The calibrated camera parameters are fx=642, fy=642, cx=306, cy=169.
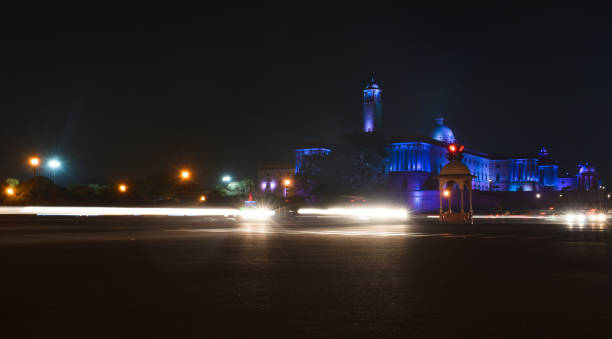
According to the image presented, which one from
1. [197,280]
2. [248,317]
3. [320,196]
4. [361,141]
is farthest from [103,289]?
[361,141]

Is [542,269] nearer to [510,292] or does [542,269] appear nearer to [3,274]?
[510,292]

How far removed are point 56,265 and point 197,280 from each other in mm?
3899

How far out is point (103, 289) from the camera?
9453mm

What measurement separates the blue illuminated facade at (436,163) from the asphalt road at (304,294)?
116 m

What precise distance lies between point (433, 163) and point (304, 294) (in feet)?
462

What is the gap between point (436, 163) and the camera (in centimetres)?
14875

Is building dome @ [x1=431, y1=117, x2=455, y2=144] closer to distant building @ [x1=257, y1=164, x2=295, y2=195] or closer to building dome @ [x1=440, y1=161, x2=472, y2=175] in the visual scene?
distant building @ [x1=257, y1=164, x2=295, y2=195]

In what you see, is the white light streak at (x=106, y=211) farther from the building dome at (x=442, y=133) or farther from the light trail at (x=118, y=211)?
the building dome at (x=442, y=133)

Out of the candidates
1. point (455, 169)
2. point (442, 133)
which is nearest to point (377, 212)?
point (455, 169)

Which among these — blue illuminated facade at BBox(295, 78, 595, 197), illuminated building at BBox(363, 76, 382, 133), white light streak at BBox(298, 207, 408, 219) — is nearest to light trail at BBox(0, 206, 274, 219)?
white light streak at BBox(298, 207, 408, 219)

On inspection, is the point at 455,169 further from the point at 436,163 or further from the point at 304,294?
the point at 436,163

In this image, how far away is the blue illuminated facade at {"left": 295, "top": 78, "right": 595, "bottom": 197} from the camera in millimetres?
140375

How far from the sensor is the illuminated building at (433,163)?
139125 mm

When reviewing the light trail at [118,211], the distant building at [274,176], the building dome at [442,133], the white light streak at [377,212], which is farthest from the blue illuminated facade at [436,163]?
the white light streak at [377,212]
